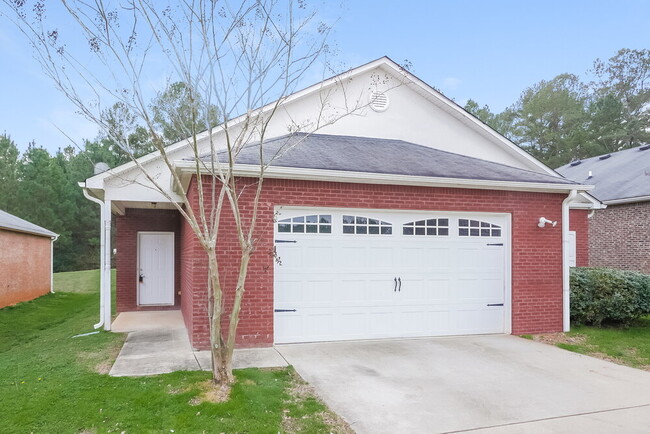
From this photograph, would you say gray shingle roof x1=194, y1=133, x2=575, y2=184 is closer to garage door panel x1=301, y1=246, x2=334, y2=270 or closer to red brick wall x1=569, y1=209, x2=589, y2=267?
garage door panel x1=301, y1=246, x2=334, y2=270

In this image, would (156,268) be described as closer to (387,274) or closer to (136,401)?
(387,274)

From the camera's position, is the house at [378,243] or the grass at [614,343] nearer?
the grass at [614,343]

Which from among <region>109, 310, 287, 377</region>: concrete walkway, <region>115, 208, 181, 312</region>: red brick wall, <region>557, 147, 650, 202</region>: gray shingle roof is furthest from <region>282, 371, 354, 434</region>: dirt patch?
<region>557, 147, 650, 202</region>: gray shingle roof

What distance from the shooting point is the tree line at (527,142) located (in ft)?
94.7

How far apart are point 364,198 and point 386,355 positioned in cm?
265

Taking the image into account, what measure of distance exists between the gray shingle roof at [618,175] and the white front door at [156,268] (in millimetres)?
15301

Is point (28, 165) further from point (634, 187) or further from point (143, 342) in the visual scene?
point (634, 187)

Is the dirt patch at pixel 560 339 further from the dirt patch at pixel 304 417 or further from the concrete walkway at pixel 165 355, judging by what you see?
the dirt patch at pixel 304 417

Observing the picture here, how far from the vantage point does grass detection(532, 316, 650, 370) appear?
6980mm

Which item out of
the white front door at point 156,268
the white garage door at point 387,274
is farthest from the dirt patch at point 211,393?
the white front door at point 156,268

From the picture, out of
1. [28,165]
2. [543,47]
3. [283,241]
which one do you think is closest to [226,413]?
[283,241]

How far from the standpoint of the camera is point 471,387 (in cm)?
530

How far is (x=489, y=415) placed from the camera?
14.7 ft

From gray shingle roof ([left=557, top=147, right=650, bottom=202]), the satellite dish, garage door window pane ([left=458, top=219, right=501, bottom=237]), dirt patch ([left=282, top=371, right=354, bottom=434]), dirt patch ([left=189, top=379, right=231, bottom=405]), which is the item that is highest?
gray shingle roof ([left=557, top=147, right=650, bottom=202])
